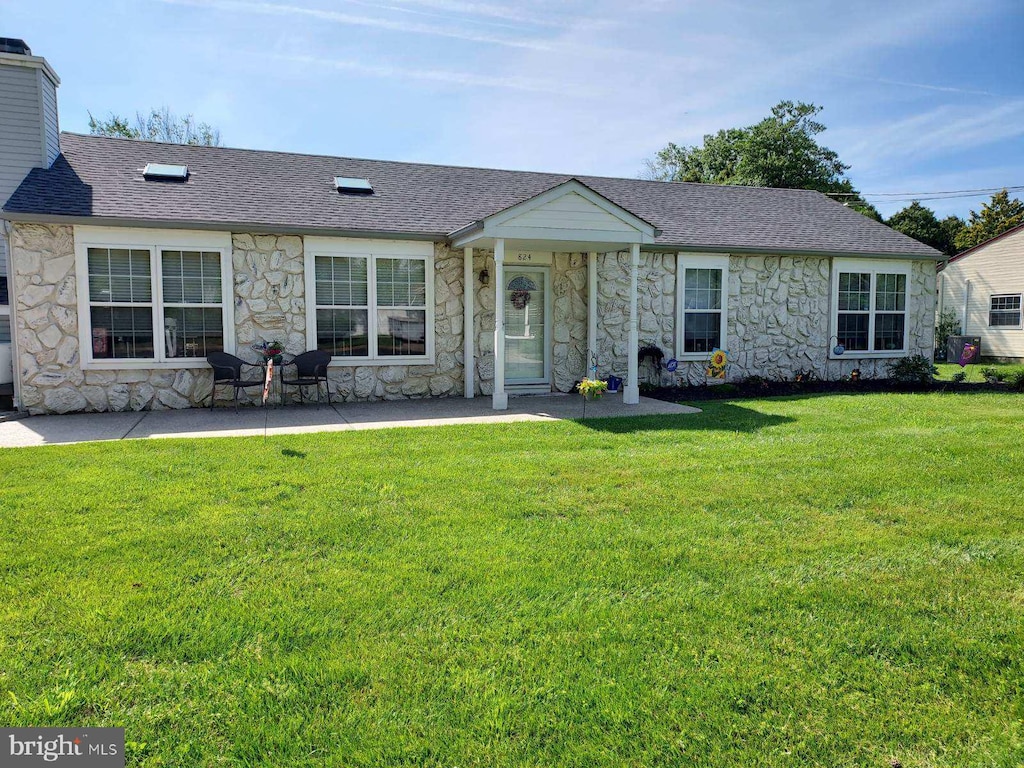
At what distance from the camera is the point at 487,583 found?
3533 millimetres

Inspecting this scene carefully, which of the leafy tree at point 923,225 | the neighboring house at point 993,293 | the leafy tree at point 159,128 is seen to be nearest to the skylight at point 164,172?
the leafy tree at point 159,128

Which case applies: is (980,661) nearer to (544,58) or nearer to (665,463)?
(665,463)

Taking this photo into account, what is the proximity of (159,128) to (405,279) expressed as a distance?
26.4 metres

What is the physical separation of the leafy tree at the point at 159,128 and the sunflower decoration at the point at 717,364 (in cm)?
2716

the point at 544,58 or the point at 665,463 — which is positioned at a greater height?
the point at 544,58

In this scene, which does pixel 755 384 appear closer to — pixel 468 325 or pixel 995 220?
pixel 468 325

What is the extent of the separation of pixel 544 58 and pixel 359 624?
37.5 ft

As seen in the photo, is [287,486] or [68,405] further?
[68,405]

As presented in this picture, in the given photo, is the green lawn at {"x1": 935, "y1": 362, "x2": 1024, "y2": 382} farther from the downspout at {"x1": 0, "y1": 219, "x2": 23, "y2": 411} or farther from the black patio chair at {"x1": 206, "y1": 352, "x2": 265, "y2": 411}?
the downspout at {"x1": 0, "y1": 219, "x2": 23, "y2": 411}

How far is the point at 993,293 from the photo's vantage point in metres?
22.4

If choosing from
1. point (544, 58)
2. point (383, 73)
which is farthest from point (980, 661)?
point (383, 73)

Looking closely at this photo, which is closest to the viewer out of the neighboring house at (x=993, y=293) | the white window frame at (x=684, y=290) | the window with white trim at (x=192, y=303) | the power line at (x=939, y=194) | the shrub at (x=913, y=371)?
the window with white trim at (x=192, y=303)

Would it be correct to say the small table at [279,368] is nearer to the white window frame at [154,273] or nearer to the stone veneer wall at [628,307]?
the white window frame at [154,273]

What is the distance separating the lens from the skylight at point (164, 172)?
10.5 meters
